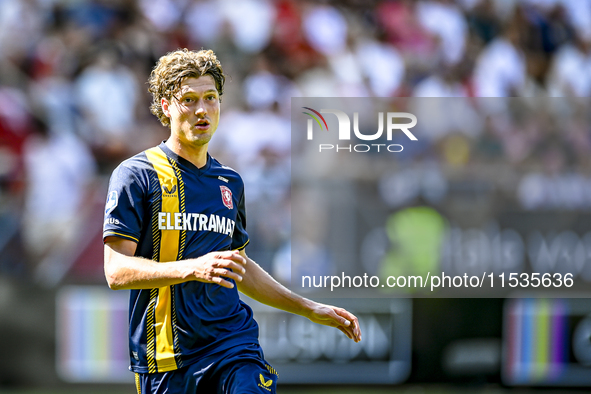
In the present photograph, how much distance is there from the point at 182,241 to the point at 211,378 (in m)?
0.72

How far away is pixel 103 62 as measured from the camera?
10.4 metres

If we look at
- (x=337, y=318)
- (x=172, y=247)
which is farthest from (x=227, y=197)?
(x=337, y=318)

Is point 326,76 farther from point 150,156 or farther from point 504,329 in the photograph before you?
point 150,156

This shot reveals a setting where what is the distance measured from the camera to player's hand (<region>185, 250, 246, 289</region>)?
10.5ft

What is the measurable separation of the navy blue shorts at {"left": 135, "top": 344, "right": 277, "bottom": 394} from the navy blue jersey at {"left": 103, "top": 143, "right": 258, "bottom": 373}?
46 mm

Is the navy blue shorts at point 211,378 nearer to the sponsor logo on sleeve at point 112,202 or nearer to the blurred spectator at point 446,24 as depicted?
the sponsor logo on sleeve at point 112,202

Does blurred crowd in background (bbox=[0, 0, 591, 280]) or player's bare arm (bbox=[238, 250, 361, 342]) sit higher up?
blurred crowd in background (bbox=[0, 0, 591, 280])

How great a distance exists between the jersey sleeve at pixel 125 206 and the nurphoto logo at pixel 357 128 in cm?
489

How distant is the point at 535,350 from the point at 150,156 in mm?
6082

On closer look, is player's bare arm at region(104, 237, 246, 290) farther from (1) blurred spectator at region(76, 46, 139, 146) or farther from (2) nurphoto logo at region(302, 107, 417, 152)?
(1) blurred spectator at region(76, 46, 139, 146)

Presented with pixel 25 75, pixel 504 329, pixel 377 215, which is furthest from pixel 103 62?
pixel 504 329

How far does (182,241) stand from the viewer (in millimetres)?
3842

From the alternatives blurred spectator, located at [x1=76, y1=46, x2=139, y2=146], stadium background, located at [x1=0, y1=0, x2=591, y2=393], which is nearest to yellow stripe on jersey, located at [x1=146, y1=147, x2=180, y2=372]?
stadium background, located at [x1=0, y1=0, x2=591, y2=393]

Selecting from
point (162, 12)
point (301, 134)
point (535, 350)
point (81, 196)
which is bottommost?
point (535, 350)
